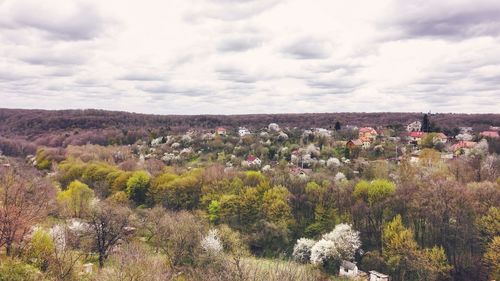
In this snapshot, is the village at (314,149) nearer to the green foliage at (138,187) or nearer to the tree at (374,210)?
the tree at (374,210)

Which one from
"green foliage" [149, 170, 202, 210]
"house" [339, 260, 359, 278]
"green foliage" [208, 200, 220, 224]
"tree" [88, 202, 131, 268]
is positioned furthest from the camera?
"green foliage" [149, 170, 202, 210]

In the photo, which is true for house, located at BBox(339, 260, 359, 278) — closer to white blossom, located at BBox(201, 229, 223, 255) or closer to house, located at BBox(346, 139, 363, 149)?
white blossom, located at BBox(201, 229, 223, 255)

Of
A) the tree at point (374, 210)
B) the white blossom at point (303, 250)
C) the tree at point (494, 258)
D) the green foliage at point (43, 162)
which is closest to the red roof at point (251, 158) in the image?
the tree at point (374, 210)

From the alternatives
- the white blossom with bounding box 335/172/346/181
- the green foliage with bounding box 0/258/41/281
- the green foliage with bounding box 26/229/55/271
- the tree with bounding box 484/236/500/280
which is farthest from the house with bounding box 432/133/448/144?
the green foliage with bounding box 0/258/41/281

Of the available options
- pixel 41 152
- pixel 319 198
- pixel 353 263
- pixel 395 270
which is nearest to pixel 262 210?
pixel 319 198

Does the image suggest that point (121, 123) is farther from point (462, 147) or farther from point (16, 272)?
point (16, 272)

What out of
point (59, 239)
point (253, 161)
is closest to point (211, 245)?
point (59, 239)
